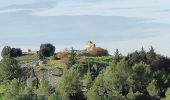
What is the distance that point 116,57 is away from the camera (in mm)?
138750

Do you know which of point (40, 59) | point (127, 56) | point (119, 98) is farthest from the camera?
point (40, 59)

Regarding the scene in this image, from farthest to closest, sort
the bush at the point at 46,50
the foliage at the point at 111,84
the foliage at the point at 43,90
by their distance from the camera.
→ the bush at the point at 46,50 < the foliage at the point at 43,90 < the foliage at the point at 111,84

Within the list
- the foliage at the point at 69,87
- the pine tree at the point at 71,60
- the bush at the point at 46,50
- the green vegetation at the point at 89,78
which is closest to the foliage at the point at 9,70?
the green vegetation at the point at 89,78

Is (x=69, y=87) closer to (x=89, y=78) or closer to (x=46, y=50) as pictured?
(x=89, y=78)

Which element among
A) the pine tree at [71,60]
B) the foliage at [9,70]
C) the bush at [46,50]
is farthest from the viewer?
the bush at [46,50]

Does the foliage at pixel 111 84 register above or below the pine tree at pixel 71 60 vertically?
below

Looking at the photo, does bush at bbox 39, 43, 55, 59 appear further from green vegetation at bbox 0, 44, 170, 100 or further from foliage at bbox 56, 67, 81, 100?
foliage at bbox 56, 67, 81, 100

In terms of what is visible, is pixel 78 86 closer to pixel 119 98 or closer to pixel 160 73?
pixel 119 98

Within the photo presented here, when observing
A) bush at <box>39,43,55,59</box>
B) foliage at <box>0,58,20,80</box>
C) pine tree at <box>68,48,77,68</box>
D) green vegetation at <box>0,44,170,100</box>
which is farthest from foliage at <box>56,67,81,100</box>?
bush at <box>39,43,55,59</box>

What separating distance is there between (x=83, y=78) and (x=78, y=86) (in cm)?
1291

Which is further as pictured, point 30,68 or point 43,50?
point 43,50

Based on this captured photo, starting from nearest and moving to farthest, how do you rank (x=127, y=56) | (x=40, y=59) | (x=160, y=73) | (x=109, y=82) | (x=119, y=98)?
(x=119, y=98) < (x=109, y=82) < (x=160, y=73) < (x=127, y=56) < (x=40, y=59)

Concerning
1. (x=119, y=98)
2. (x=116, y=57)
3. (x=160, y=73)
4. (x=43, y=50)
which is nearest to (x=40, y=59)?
(x=43, y=50)

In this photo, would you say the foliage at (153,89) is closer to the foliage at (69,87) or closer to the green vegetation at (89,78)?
the green vegetation at (89,78)
